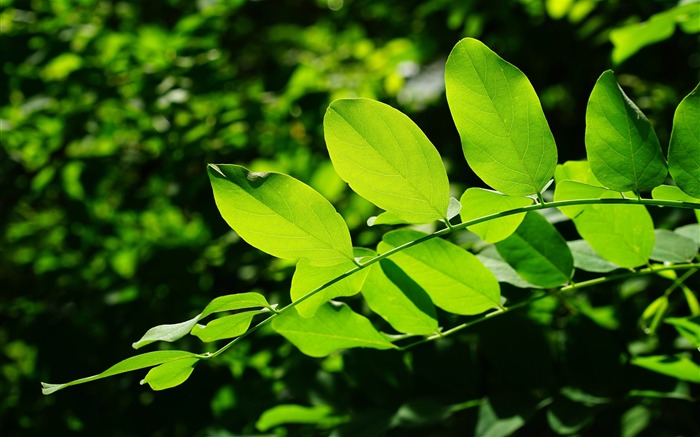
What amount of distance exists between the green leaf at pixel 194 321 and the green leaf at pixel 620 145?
294 mm

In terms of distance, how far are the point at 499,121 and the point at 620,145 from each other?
4.1 inches

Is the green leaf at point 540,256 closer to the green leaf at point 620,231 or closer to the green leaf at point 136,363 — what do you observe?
the green leaf at point 620,231

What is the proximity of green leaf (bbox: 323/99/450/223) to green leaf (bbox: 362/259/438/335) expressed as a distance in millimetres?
145

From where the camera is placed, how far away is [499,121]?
20.9 inches

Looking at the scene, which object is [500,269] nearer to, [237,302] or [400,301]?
[400,301]

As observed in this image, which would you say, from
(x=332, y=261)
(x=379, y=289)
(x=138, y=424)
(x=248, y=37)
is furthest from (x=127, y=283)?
(x=248, y=37)

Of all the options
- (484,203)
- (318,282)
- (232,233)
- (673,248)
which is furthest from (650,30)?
(232,233)

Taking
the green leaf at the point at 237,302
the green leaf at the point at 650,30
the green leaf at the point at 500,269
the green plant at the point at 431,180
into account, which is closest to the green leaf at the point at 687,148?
the green plant at the point at 431,180

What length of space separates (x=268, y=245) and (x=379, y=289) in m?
0.19

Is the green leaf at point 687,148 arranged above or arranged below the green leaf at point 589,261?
above

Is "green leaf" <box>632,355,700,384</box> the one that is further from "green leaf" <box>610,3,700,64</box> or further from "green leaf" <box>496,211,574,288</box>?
"green leaf" <box>610,3,700,64</box>

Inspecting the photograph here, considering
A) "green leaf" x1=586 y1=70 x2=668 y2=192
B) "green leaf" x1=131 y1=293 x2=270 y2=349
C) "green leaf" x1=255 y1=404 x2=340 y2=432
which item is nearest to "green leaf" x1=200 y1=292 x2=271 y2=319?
"green leaf" x1=131 y1=293 x2=270 y2=349

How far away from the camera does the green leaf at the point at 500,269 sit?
2.40ft

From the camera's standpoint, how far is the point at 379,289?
665mm
